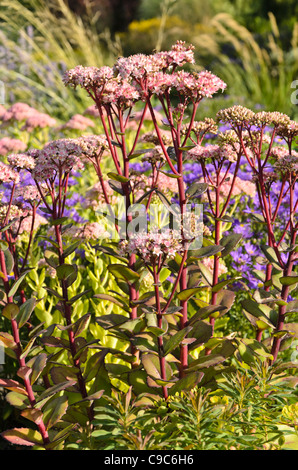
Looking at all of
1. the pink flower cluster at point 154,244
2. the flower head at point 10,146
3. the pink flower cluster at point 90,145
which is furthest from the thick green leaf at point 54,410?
the flower head at point 10,146

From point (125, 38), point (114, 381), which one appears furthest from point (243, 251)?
point (125, 38)

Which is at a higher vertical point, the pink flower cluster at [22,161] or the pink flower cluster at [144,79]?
the pink flower cluster at [144,79]

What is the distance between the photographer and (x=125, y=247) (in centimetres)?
165

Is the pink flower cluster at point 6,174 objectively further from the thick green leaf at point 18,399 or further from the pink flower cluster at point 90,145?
the thick green leaf at point 18,399

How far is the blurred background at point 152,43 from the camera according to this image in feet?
23.4

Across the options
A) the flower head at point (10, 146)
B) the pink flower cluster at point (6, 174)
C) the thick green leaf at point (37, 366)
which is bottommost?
the thick green leaf at point (37, 366)

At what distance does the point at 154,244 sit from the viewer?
5.09 feet

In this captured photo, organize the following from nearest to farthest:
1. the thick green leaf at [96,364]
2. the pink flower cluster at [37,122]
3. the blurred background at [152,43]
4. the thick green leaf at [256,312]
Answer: the thick green leaf at [96,364] < the thick green leaf at [256,312] < the pink flower cluster at [37,122] < the blurred background at [152,43]

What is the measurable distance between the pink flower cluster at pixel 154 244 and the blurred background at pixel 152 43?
195 inches

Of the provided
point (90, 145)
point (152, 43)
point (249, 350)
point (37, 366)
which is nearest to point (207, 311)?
point (249, 350)

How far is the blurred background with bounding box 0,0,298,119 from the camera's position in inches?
281

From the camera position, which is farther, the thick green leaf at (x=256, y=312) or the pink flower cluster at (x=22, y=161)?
the thick green leaf at (x=256, y=312)

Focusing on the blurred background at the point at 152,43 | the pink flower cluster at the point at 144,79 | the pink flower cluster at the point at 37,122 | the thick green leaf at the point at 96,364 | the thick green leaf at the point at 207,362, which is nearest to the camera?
the pink flower cluster at the point at 144,79

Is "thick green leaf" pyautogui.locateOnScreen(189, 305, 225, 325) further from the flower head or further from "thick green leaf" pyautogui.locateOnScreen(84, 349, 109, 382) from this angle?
the flower head
